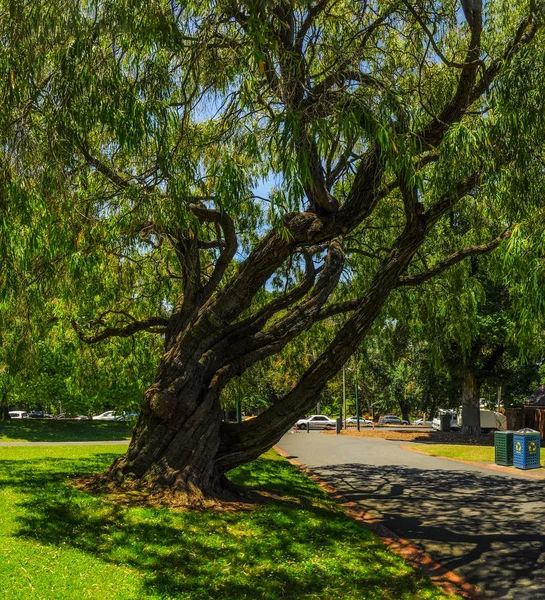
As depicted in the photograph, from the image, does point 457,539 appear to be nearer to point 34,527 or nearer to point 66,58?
point 34,527

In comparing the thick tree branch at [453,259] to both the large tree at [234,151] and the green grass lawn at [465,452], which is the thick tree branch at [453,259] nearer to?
the large tree at [234,151]

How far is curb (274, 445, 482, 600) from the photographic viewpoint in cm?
641

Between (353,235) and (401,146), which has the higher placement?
(353,235)

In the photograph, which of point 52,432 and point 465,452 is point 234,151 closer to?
point 465,452

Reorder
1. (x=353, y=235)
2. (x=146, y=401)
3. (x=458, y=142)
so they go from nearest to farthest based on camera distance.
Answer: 1. (x=458, y=142)
2. (x=146, y=401)
3. (x=353, y=235)

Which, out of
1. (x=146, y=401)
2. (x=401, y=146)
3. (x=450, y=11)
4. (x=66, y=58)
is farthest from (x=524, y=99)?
(x=146, y=401)

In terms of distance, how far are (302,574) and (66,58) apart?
612cm

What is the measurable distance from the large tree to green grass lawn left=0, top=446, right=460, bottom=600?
1.24 metres

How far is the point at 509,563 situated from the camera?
24.2ft

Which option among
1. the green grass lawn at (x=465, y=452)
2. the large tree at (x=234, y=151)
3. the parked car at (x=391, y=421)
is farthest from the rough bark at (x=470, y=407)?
the parked car at (x=391, y=421)

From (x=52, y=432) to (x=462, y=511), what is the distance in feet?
83.1

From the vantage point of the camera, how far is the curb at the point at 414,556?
6414 mm

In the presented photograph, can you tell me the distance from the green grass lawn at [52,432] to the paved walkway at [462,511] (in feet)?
43.7

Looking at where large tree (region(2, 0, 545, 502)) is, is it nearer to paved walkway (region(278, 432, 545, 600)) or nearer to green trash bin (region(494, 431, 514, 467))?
paved walkway (region(278, 432, 545, 600))
